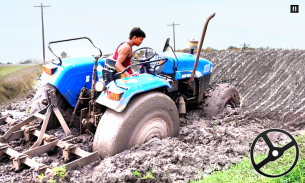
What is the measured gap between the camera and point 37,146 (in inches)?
168

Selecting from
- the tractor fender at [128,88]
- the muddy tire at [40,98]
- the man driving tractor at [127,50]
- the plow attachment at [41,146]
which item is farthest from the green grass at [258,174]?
the muddy tire at [40,98]

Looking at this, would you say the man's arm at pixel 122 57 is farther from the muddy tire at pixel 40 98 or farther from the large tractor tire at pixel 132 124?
the muddy tire at pixel 40 98

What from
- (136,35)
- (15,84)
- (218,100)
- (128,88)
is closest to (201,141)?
(128,88)

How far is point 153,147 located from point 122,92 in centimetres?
82

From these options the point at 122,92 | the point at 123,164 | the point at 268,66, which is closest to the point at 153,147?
the point at 123,164

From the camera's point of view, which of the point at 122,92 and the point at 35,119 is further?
the point at 35,119

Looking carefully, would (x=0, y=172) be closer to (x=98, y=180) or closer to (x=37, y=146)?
(x=37, y=146)

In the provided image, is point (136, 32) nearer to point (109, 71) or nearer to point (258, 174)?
point (109, 71)

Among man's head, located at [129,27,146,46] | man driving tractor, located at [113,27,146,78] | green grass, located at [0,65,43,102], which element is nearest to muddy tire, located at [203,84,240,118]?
man driving tractor, located at [113,27,146,78]

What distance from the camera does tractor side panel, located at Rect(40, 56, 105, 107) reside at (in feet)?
16.0

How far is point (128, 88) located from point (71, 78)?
1258 mm

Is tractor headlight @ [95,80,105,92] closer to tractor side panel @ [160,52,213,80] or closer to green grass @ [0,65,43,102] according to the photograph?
tractor side panel @ [160,52,213,80]

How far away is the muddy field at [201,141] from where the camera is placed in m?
3.76

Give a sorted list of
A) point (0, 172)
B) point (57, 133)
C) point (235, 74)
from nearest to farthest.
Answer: point (0, 172), point (57, 133), point (235, 74)
